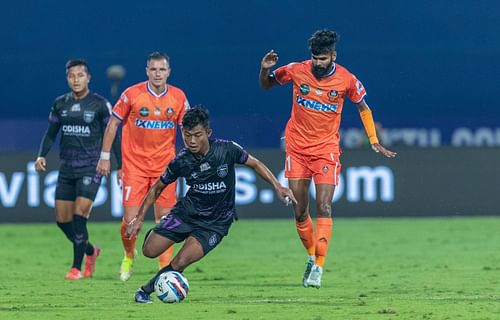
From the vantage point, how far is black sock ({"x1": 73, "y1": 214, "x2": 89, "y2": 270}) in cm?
1318

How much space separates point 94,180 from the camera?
13.2 meters

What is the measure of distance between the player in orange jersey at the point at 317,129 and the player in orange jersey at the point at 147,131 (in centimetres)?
120

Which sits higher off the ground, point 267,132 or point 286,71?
point 286,71

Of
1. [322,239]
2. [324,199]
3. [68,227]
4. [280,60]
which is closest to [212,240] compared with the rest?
[322,239]

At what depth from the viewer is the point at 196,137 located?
33.2ft

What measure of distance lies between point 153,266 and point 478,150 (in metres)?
7.21

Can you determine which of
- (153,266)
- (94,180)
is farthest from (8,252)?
(94,180)

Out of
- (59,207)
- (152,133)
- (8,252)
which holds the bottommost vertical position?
(8,252)

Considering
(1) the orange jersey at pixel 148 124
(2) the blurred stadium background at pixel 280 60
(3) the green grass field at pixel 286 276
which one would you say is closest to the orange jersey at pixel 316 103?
(1) the orange jersey at pixel 148 124

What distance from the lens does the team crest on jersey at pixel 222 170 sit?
10.5 m

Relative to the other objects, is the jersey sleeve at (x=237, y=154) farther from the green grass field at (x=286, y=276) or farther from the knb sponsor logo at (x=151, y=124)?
the knb sponsor logo at (x=151, y=124)

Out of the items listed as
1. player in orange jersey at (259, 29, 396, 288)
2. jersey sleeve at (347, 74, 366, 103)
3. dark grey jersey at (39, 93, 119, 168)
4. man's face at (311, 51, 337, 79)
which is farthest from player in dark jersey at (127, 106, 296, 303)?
dark grey jersey at (39, 93, 119, 168)

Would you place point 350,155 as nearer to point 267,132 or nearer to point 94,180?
point 267,132

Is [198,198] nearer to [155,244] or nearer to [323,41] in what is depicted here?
[155,244]
